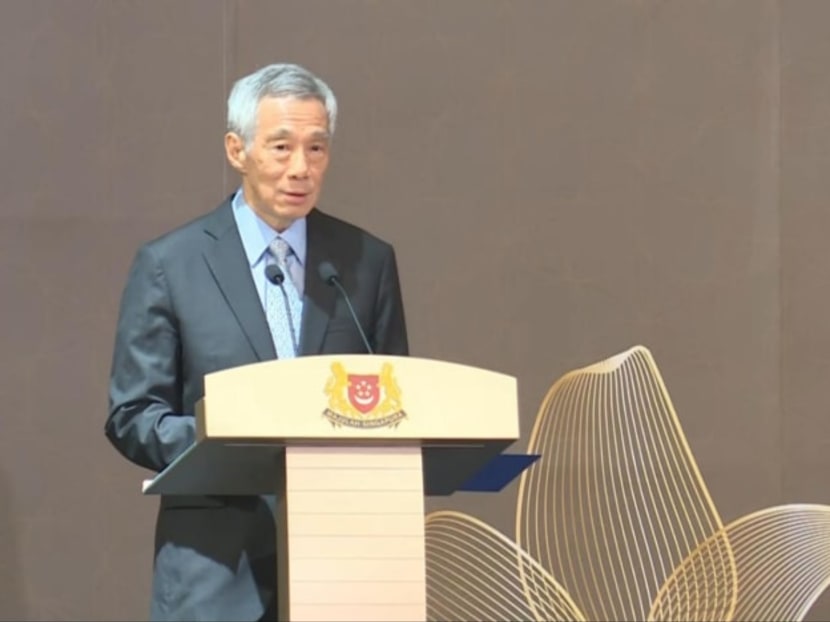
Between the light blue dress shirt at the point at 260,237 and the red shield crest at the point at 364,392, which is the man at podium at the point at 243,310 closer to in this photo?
the light blue dress shirt at the point at 260,237

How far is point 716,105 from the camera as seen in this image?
3807mm

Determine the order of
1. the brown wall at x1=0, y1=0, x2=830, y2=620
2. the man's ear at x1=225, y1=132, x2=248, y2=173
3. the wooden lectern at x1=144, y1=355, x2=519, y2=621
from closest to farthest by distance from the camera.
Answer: the wooden lectern at x1=144, y1=355, x2=519, y2=621, the man's ear at x1=225, y1=132, x2=248, y2=173, the brown wall at x1=0, y1=0, x2=830, y2=620

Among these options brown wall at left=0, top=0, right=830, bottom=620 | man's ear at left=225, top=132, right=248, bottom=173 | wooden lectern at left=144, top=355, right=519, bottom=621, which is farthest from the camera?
brown wall at left=0, top=0, right=830, bottom=620

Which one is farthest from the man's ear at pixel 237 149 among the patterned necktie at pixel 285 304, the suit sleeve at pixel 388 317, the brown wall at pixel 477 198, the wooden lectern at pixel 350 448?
the brown wall at pixel 477 198

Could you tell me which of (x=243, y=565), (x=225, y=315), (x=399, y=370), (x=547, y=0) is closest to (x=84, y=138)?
(x=547, y=0)

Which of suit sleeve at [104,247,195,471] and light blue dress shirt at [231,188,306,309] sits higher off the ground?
light blue dress shirt at [231,188,306,309]

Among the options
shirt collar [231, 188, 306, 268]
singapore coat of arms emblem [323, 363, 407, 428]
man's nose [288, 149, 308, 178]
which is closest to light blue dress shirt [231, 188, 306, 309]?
shirt collar [231, 188, 306, 268]

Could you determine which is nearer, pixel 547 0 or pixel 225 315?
pixel 225 315

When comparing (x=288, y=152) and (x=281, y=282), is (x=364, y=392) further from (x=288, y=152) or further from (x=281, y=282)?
(x=288, y=152)

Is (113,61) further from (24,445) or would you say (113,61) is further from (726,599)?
(726,599)

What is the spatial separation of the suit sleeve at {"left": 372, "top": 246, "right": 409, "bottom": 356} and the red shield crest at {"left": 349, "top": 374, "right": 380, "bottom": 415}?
55 cm

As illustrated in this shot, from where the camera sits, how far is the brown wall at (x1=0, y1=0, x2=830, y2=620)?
3547 mm

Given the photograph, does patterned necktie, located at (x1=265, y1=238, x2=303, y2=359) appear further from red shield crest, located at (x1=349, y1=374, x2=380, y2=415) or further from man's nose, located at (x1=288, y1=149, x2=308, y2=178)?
red shield crest, located at (x1=349, y1=374, x2=380, y2=415)

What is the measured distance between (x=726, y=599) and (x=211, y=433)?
1205 mm
